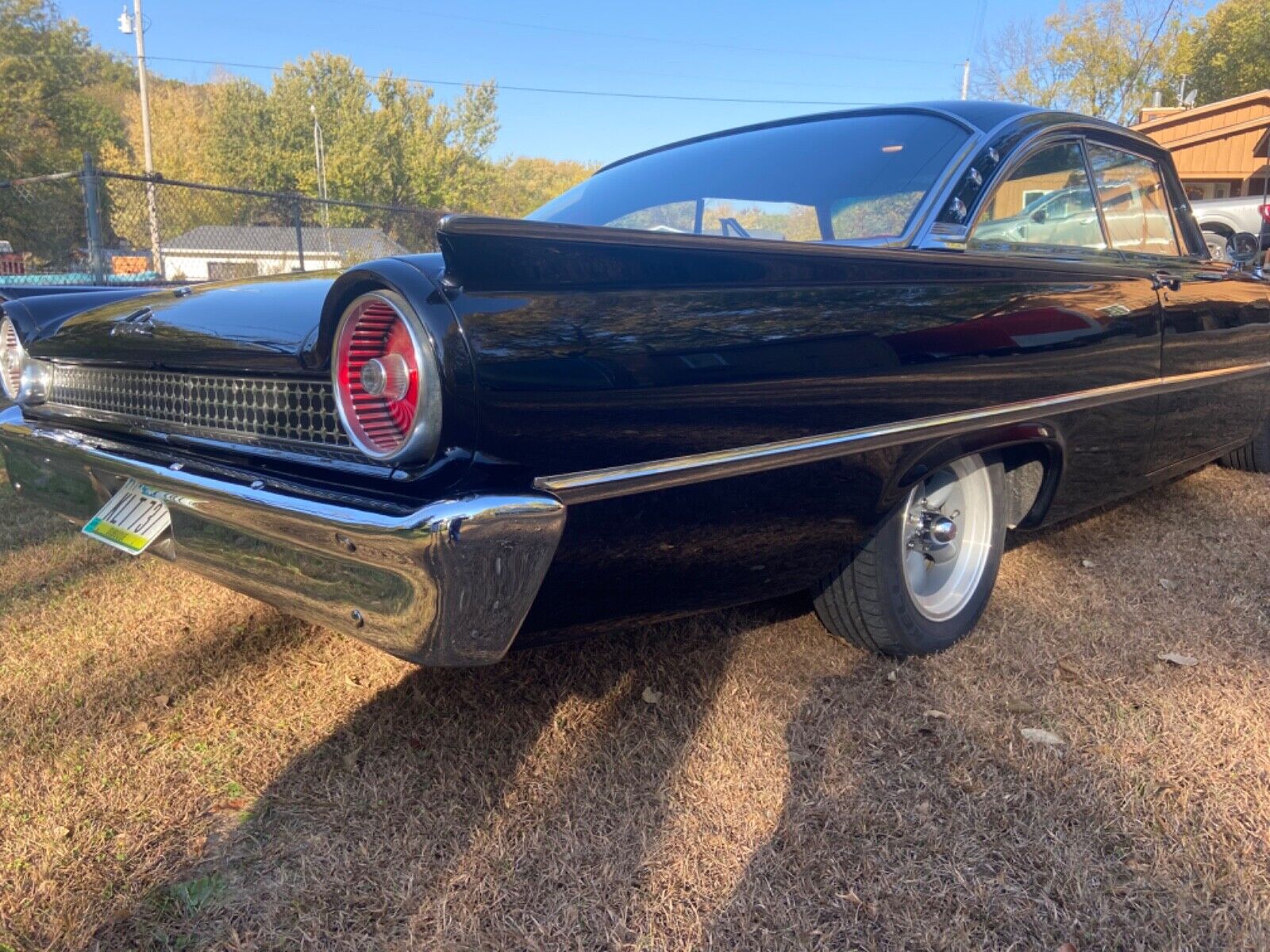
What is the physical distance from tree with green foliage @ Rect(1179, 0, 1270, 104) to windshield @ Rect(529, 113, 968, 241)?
39.2 meters

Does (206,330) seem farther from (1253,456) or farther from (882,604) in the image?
(1253,456)

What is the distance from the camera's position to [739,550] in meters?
1.93

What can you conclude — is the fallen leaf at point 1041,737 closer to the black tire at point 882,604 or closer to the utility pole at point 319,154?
the black tire at point 882,604

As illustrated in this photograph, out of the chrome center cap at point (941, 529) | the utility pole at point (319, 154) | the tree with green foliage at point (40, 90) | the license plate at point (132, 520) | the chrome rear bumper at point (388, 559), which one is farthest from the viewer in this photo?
the utility pole at point (319, 154)

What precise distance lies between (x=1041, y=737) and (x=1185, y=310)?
171 cm

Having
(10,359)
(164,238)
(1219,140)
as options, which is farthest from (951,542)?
(1219,140)

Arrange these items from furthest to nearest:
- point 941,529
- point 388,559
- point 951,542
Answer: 1. point 951,542
2. point 941,529
3. point 388,559

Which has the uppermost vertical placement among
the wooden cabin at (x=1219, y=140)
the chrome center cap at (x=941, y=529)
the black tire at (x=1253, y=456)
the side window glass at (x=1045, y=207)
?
the wooden cabin at (x=1219, y=140)

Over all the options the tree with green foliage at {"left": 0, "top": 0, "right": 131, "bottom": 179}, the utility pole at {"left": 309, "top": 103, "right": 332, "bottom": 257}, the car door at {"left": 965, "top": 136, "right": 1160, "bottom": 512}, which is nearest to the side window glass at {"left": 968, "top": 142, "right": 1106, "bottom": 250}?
the car door at {"left": 965, "top": 136, "right": 1160, "bottom": 512}

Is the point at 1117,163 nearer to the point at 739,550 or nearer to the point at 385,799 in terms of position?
the point at 739,550

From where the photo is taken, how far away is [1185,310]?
10.2ft

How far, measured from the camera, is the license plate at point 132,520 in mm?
1954

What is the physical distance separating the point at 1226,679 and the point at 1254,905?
3.15ft

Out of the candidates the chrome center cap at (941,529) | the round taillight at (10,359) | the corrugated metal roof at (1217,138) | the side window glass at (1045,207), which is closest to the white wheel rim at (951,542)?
the chrome center cap at (941,529)
